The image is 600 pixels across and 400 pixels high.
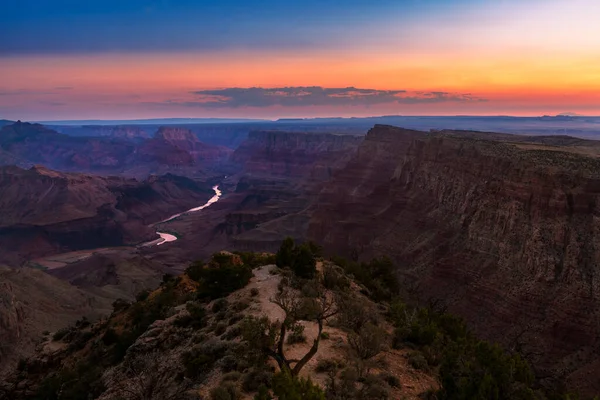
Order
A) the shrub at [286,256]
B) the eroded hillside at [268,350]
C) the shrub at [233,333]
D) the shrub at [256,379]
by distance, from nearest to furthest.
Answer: the shrub at [256,379] → the eroded hillside at [268,350] → the shrub at [233,333] → the shrub at [286,256]

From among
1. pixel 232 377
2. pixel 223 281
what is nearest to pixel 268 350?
pixel 232 377

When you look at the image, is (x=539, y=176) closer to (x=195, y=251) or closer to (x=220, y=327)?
(x=220, y=327)

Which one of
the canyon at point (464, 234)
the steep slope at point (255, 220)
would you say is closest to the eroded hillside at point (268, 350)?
the canyon at point (464, 234)

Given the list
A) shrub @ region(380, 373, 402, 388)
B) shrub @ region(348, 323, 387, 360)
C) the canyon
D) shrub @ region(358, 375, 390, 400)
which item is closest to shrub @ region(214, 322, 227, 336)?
shrub @ region(348, 323, 387, 360)

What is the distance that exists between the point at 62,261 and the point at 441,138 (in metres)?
102

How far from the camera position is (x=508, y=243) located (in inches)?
1674

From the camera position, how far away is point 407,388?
16.3 metres

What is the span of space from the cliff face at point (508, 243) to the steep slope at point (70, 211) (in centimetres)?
9430

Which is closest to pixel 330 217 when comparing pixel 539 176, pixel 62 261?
pixel 539 176

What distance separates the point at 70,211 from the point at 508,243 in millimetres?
134691

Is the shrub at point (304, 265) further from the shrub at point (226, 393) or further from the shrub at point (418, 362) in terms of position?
the shrub at point (226, 393)

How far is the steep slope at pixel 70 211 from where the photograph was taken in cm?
12062

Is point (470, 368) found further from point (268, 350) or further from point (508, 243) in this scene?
point (508, 243)

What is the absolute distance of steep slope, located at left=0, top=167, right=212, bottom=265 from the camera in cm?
12062
